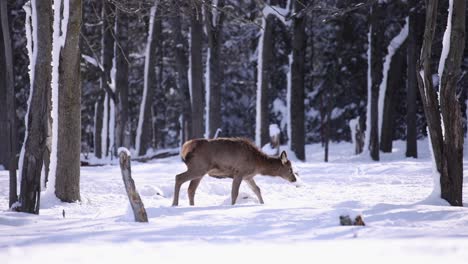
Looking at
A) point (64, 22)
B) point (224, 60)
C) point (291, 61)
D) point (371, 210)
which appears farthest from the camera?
point (224, 60)

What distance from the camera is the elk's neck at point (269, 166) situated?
12.7 meters

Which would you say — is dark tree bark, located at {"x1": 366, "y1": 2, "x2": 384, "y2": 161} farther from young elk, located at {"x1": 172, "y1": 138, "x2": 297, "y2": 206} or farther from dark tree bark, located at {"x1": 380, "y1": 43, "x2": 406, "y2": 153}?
young elk, located at {"x1": 172, "y1": 138, "x2": 297, "y2": 206}

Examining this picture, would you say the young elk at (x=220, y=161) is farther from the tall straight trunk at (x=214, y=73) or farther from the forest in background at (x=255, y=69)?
the tall straight trunk at (x=214, y=73)

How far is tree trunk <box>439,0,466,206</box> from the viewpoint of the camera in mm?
10672

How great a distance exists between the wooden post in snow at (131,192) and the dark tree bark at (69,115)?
3990 mm

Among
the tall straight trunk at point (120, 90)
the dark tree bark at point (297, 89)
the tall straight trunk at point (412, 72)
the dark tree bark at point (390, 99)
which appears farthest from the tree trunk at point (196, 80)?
the tall straight trunk at point (412, 72)

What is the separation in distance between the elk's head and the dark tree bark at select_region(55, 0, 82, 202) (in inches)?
169

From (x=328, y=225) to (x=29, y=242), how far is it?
11.7ft

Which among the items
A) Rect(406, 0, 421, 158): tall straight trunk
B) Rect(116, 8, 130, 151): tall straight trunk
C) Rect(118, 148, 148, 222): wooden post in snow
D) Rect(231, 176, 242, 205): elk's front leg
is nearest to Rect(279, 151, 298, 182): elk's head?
Rect(231, 176, 242, 205): elk's front leg

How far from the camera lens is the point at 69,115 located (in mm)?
11773

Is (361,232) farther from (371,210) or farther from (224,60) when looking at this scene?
(224,60)

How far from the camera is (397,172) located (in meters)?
18.9

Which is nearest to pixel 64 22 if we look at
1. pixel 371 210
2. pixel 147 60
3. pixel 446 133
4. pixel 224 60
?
pixel 371 210

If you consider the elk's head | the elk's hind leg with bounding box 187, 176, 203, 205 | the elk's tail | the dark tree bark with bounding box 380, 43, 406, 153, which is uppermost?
the dark tree bark with bounding box 380, 43, 406, 153
